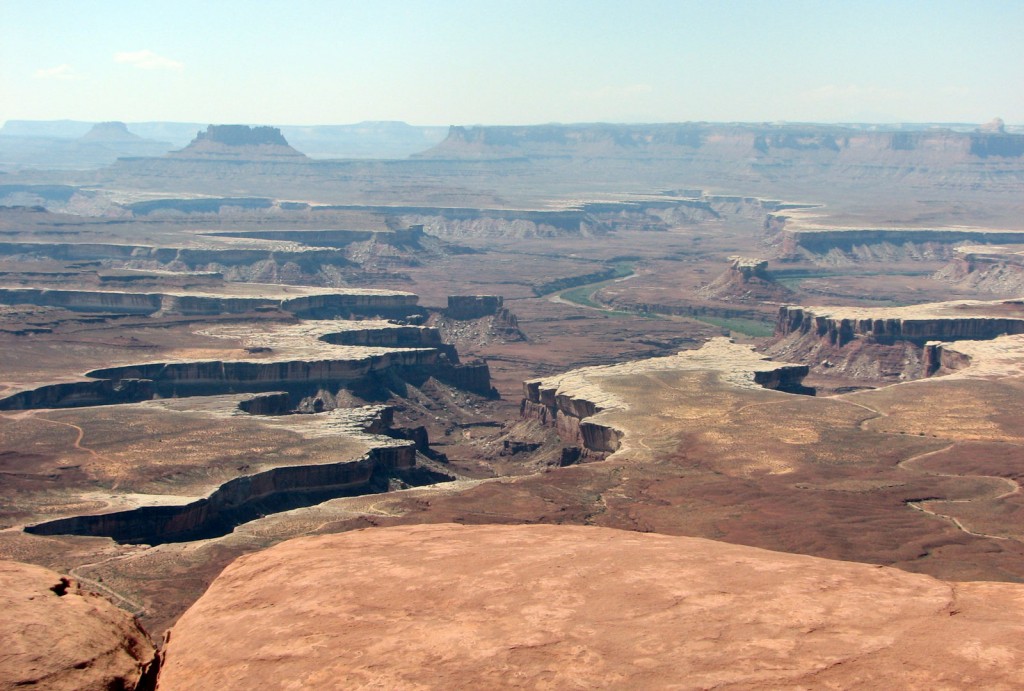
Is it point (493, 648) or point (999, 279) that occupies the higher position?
point (493, 648)

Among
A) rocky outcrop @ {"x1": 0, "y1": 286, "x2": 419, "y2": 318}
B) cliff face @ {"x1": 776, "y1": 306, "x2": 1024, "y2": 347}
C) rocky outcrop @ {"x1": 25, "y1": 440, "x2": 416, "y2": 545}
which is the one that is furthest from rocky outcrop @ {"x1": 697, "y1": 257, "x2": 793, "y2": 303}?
rocky outcrop @ {"x1": 25, "y1": 440, "x2": 416, "y2": 545}

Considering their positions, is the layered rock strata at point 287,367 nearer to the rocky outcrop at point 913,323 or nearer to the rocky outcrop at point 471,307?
the rocky outcrop at point 471,307

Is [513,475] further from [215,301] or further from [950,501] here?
[215,301]

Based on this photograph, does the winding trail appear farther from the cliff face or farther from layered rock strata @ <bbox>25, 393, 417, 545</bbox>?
the cliff face

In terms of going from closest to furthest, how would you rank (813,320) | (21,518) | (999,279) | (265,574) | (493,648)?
1. (493,648)
2. (265,574)
3. (21,518)
4. (813,320)
5. (999,279)

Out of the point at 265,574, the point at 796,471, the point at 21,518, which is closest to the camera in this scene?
the point at 265,574

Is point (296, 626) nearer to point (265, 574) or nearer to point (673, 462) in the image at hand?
point (265, 574)

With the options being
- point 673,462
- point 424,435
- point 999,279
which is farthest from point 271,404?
point 999,279
